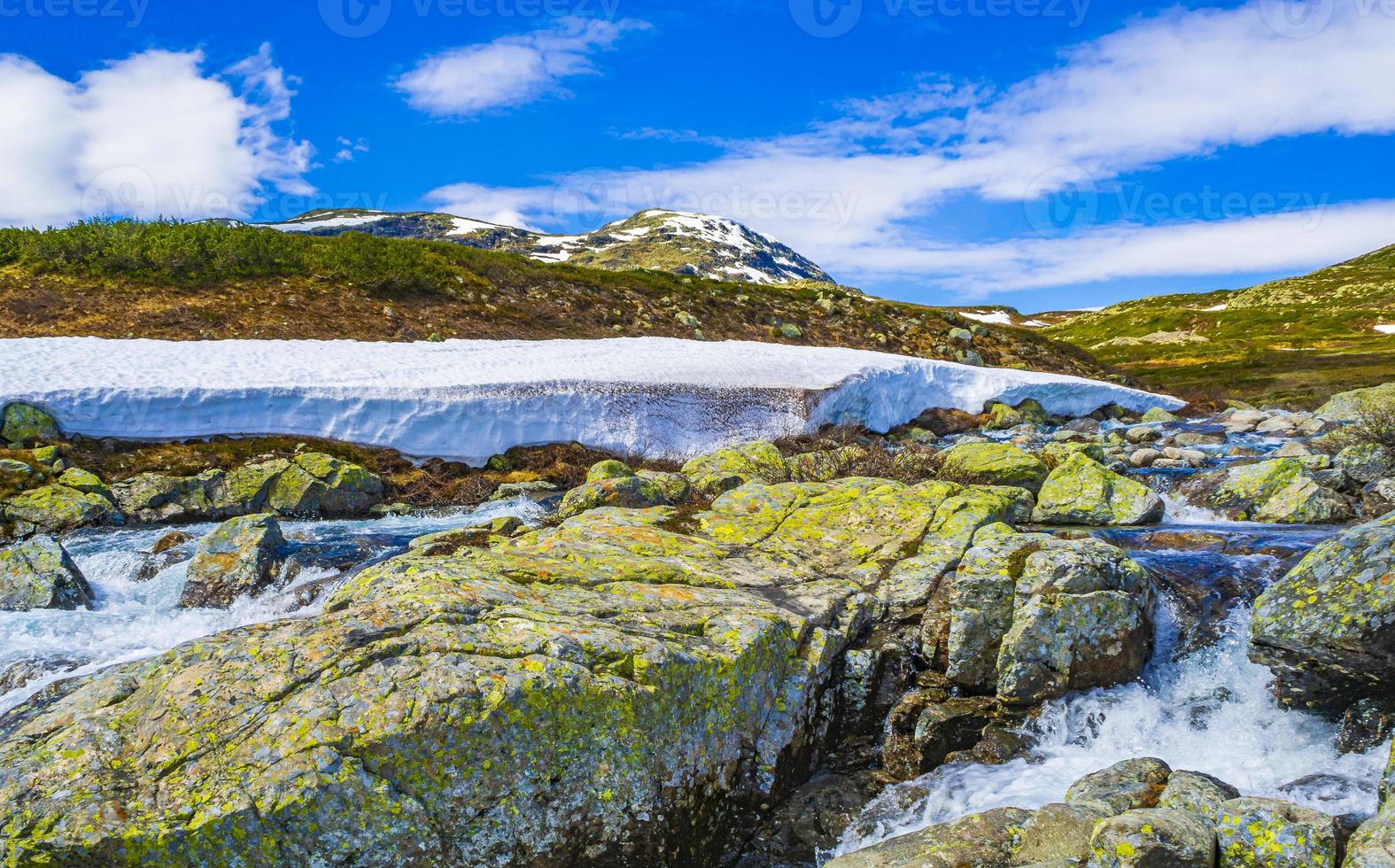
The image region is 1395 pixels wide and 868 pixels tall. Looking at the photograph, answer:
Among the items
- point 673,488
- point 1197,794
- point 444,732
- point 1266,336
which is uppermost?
point 1266,336

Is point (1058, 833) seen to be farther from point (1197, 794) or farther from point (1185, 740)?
point (1185, 740)

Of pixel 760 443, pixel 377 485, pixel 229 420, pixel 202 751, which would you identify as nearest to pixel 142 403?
pixel 229 420

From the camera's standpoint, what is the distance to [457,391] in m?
23.7

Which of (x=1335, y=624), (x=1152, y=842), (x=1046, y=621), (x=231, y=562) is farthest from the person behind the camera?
(x=231, y=562)

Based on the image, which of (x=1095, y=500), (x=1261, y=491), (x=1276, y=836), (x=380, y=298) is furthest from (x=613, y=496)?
(x=380, y=298)

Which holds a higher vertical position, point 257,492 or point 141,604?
point 257,492

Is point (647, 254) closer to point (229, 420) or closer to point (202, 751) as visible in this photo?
point (229, 420)

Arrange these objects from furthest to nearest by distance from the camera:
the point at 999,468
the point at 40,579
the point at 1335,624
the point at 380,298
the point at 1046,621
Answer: the point at 380,298 → the point at 999,468 → the point at 40,579 → the point at 1046,621 → the point at 1335,624

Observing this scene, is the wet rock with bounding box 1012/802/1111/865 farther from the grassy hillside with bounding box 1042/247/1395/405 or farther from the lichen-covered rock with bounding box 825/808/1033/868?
the grassy hillside with bounding box 1042/247/1395/405

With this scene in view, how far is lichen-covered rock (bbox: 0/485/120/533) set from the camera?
16.3 metres

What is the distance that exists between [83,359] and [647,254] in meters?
174

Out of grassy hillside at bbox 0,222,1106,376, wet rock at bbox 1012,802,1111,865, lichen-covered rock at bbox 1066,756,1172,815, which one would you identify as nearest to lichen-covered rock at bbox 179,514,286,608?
wet rock at bbox 1012,802,1111,865

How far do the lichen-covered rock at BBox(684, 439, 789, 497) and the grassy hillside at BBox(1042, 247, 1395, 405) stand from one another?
40.8 metres

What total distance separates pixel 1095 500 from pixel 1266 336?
105m
